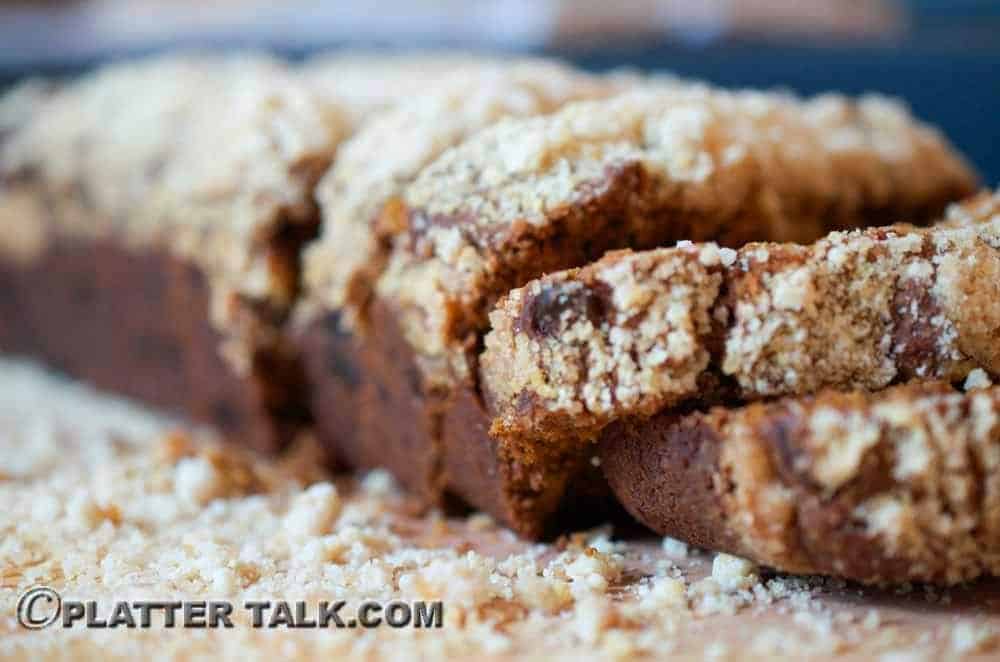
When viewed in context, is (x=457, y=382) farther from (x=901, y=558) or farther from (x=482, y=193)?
(x=901, y=558)

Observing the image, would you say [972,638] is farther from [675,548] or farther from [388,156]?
[388,156]

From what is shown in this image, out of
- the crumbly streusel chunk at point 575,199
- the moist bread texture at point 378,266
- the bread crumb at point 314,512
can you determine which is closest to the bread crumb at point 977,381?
the crumbly streusel chunk at point 575,199

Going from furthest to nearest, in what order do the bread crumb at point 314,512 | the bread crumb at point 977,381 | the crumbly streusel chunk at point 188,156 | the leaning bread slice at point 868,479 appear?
the crumbly streusel chunk at point 188,156 < the bread crumb at point 314,512 < the bread crumb at point 977,381 < the leaning bread slice at point 868,479

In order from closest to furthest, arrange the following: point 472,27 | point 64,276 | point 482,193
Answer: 1. point 482,193
2. point 64,276
3. point 472,27

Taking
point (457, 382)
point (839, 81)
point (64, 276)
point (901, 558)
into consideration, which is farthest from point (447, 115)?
point (839, 81)

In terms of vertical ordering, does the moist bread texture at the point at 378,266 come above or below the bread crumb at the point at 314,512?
above

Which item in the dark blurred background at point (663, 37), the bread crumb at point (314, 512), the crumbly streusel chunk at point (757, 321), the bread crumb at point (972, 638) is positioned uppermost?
the dark blurred background at point (663, 37)

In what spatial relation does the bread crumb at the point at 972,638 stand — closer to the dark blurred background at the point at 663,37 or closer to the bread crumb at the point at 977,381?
the bread crumb at the point at 977,381

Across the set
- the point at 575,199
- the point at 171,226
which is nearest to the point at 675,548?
the point at 575,199
